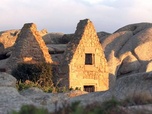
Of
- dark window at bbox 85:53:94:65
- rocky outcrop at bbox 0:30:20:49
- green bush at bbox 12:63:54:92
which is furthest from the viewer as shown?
rocky outcrop at bbox 0:30:20:49

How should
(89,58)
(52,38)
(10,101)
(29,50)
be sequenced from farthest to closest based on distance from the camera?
(52,38) < (89,58) < (29,50) < (10,101)

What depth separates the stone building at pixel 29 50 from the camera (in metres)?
27.2

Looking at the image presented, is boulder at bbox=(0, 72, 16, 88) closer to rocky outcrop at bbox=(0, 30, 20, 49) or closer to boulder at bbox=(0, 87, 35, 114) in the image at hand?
boulder at bbox=(0, 87, 35, 114)

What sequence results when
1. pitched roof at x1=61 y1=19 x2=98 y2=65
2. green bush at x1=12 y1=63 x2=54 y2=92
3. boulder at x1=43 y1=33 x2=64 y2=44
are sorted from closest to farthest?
green bush at x1=12 y1=63 x2=54 y2=92 < pitched roof at x1=61 y1=19 x2=98 y2=65 < boulder at x1=43 y1=33 x2=64 y2=44

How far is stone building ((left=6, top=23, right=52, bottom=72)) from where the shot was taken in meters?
27.2

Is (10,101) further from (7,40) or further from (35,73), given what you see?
(7,40)

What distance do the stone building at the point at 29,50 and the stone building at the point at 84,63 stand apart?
1201mm

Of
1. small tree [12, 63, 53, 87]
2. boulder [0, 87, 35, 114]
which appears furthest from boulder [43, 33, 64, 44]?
boulder [0, 87, 35, 114]

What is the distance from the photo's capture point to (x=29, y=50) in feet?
89.9

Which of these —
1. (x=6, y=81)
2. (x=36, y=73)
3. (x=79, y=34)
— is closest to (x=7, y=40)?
(x=79, y=34)

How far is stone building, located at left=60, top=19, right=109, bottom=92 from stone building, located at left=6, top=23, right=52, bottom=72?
3.94 ft

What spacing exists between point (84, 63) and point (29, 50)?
3040 millimetres

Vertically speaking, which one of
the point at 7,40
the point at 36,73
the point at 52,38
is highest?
the point at 52,38

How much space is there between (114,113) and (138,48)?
26948 mm
